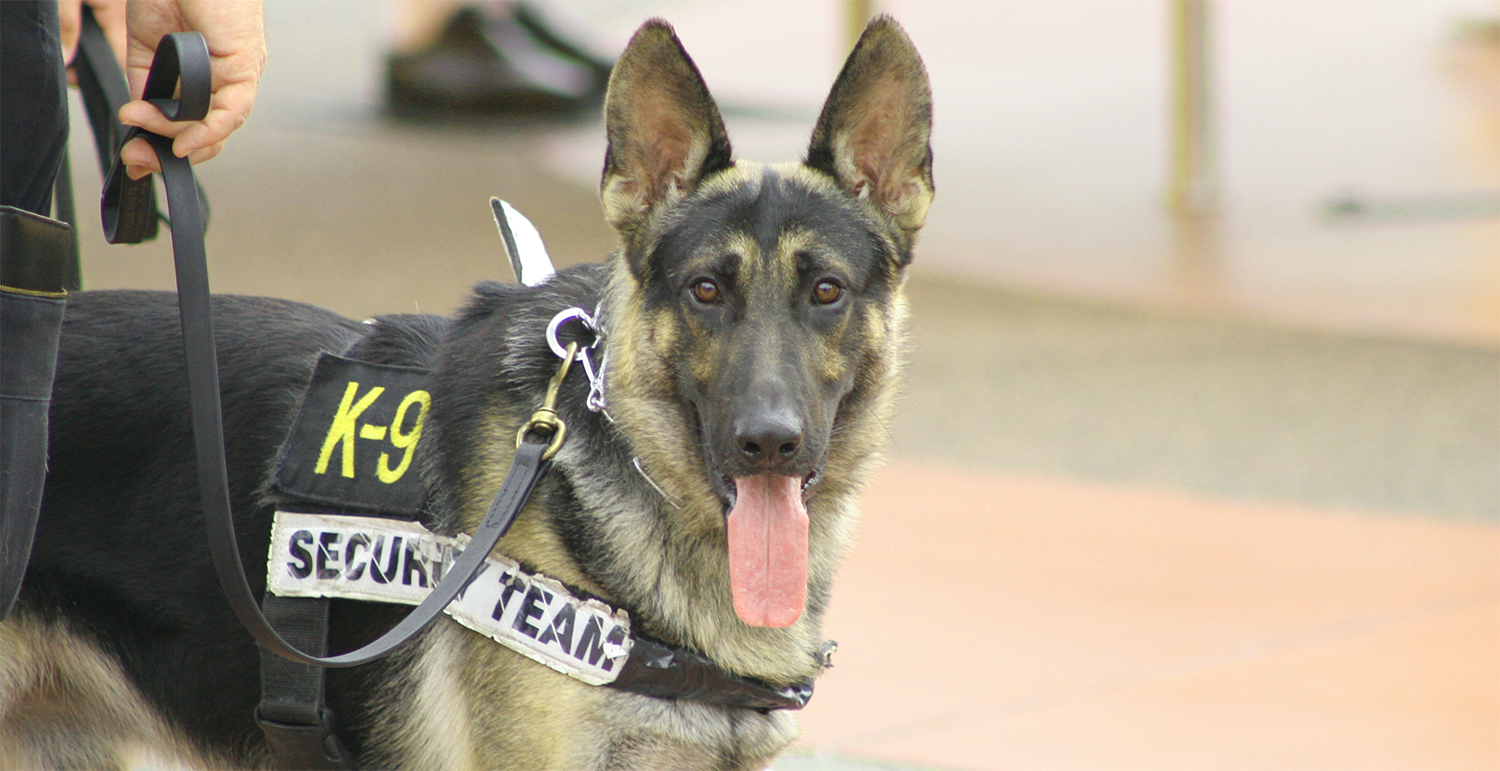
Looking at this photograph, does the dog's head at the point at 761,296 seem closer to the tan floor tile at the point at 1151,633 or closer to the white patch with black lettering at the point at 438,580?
the white patch with black lettering at the point at 438,580

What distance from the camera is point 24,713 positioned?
9.10 feet

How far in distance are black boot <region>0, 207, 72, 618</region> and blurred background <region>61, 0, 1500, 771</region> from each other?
157 cm

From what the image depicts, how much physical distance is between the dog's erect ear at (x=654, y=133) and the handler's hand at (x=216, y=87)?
0.59 m

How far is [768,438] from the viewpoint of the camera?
2.49m

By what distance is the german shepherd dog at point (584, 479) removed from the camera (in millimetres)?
2582

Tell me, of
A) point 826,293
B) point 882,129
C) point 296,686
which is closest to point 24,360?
point 296,686

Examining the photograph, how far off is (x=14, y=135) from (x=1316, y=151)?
1217cm

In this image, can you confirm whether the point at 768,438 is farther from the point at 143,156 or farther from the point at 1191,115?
the point at 1191,115

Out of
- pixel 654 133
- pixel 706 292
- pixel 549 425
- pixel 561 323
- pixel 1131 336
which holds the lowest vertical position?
pixel 549 425

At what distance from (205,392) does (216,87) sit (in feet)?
1.78

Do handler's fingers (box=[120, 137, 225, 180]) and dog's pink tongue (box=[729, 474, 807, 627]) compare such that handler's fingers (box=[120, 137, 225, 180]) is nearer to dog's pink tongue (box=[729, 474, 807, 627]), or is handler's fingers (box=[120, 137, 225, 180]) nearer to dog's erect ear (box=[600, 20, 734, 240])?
dog's erect ear (box=[600, 20, 734, 240])

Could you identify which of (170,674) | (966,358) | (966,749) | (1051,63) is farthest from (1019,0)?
(170,674)

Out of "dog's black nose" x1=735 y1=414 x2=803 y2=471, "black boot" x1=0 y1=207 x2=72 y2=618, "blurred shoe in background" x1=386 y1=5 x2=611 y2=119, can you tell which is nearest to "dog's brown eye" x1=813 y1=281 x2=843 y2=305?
"dog's black nose" x1=735 y1=414 x2=803 y2=471

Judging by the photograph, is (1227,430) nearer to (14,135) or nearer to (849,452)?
(849,452)
